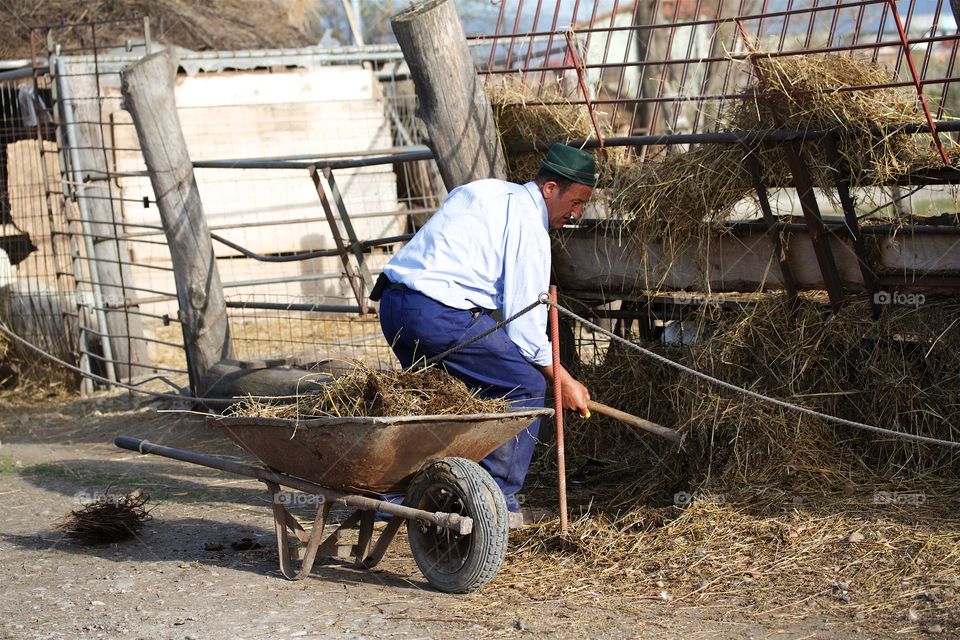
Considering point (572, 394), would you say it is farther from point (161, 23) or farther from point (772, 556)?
point (161, 23)

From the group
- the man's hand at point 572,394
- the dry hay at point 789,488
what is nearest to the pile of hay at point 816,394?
the dry hay at point 789,488

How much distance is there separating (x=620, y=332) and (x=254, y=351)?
5044mm

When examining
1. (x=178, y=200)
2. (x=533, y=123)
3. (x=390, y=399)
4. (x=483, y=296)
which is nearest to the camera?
(x=390, y=399)

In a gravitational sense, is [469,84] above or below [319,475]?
above

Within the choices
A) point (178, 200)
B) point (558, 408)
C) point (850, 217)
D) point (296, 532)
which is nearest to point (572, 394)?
point (558, 408)

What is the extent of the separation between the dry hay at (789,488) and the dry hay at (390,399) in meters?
0.76

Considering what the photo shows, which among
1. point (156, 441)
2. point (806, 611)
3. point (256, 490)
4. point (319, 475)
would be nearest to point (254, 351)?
point (156, 441)

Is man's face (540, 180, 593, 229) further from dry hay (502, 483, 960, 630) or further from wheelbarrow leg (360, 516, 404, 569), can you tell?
wheelbarrow leg (360, 516, 404, 569)

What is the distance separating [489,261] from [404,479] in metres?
1.05

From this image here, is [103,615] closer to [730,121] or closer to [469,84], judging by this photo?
[469,84]

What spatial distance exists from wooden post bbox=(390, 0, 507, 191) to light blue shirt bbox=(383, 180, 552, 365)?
33.2 inches

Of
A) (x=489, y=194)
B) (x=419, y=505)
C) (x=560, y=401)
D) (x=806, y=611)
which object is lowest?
(x=806, y=611)

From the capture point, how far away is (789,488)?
500cm

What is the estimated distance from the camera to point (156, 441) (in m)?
7.72
